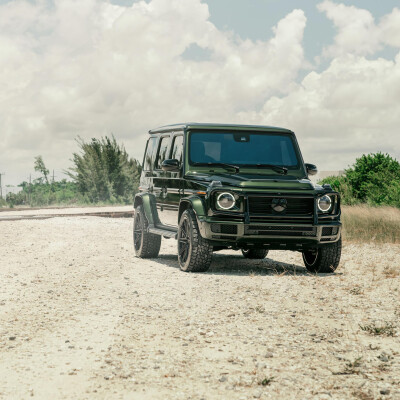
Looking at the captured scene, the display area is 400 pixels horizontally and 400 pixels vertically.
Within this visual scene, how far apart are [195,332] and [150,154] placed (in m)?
7.13

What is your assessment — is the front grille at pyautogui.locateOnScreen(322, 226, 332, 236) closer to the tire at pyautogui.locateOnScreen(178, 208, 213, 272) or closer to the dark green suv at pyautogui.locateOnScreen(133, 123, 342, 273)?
the dark green suv at pyautogui.locateOnScreen(133, 123, 342, 273)

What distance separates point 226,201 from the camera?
9.64 meters

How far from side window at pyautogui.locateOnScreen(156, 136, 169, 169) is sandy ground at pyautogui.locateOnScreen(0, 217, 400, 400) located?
1.99 meters

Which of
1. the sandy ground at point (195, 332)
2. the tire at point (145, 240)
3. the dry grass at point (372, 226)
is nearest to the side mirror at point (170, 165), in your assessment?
the sandy ground at point (195, 332)

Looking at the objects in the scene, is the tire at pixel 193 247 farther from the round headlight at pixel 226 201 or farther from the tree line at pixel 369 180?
the tree line at pixel 369 180

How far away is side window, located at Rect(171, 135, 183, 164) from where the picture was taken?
11039 millimetres

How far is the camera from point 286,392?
4512 millimetres

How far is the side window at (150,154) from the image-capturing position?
12680 mm

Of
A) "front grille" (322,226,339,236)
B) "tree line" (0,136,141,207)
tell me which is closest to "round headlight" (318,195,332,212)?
"front grille" (322,226,339,236)

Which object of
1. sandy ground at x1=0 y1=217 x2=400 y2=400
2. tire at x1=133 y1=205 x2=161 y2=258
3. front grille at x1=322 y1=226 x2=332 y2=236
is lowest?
sandy ground at x1=0 y1=217 x2=400 y2=400

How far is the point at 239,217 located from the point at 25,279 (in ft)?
10.8

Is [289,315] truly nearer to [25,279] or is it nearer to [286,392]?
[286,392]

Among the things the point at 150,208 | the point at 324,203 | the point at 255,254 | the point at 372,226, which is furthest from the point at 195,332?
the point at 372,226

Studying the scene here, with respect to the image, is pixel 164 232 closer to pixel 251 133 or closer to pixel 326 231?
pixel 251 133
